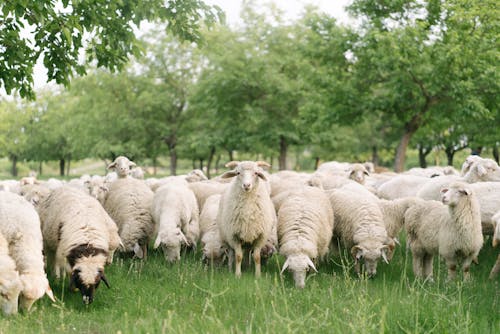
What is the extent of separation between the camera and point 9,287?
15.0ft

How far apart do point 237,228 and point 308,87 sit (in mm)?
18361

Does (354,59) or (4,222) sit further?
(354,59)

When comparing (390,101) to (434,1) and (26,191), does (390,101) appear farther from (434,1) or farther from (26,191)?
(26,191)

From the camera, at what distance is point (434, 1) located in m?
21.0

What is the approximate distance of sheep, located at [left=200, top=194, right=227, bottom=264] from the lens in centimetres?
745

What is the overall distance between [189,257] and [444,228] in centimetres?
391

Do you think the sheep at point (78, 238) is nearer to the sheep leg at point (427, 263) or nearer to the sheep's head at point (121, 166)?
the sheep's head at point (121, 166)

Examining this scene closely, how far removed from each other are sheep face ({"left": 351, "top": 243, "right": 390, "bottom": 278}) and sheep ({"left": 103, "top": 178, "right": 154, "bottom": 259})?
333 cm

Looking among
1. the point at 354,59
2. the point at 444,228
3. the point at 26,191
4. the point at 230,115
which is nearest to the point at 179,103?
the point at 230,115

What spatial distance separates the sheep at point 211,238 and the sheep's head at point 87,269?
192 cm

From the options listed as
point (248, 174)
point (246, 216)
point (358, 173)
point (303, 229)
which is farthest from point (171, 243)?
point (358, 173)

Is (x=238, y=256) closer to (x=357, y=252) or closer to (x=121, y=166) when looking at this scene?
(x=357, y=252)

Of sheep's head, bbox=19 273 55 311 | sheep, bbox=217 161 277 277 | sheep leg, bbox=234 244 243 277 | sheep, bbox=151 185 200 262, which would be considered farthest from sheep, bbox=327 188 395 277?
sheep's head, bbox=19 273 55 311

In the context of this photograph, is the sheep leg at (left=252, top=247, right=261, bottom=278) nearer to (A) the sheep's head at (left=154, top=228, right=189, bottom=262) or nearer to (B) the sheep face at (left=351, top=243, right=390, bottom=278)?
(A) the sheep's head at (left=154, top=228, right=189, bottom=262)
